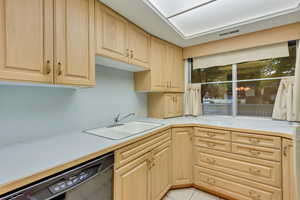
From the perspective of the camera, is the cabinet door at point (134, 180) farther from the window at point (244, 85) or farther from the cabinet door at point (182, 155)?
the window at point (244, 85)

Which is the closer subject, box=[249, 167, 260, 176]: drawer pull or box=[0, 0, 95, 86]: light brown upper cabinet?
box=[0, 0, 95, 86]: light brown upper cabinet

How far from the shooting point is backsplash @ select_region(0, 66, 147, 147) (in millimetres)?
1060

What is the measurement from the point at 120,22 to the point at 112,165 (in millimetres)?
1448

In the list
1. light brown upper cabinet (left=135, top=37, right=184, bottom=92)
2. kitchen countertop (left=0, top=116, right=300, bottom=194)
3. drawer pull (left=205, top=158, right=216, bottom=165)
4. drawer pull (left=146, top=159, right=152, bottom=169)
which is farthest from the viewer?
light brown upper cabinet (left=135, top=37, right=184, bottom=92)

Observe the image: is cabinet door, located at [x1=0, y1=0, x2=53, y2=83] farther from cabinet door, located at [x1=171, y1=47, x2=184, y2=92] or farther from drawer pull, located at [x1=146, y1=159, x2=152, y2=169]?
cabinet door, located at [x1=171, y1=47, x2=184, y2=92]

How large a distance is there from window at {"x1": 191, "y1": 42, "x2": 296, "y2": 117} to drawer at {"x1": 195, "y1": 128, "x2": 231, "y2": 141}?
0.84 metres

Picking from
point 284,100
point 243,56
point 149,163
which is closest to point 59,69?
point 149,163

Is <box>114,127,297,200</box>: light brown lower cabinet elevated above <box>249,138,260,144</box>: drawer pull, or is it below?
below

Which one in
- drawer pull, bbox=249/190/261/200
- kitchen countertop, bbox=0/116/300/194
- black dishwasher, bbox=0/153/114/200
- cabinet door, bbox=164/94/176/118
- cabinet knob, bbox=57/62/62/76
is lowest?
drawer pull, bbox=249/190/261/200

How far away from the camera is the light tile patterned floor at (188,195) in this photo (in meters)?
1.75

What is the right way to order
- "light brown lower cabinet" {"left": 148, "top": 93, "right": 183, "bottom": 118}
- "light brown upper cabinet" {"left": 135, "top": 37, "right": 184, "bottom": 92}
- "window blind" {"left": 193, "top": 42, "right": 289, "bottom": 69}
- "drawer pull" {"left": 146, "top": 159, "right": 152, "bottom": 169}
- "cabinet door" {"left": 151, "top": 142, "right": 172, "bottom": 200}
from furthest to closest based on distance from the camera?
"light brown lower cabinet" {"left": 148, "top": 93, "right": 183, "bottom": 118} < "light brown upper cabinet" {"left": 135, "top": 37, "right": 184, "bottom": 92} < "window blind" {"left": 193, "top": 42, "right": 289, "bottom": 69} < "cabinet door" {"left": 151, "top": 142, "right": 172, "bottom": 200} < "drawer pull" {"left": 146, "top": 159, "right": 152, "bottom": 169}

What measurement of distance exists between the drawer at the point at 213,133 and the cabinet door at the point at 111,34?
134cm

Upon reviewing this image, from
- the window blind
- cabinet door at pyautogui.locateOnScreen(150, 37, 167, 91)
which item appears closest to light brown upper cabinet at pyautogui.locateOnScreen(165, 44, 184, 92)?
cabinet door at pyautogui.locateOnScreen(150, 37, 167, 91)

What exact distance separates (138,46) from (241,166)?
1.92m
